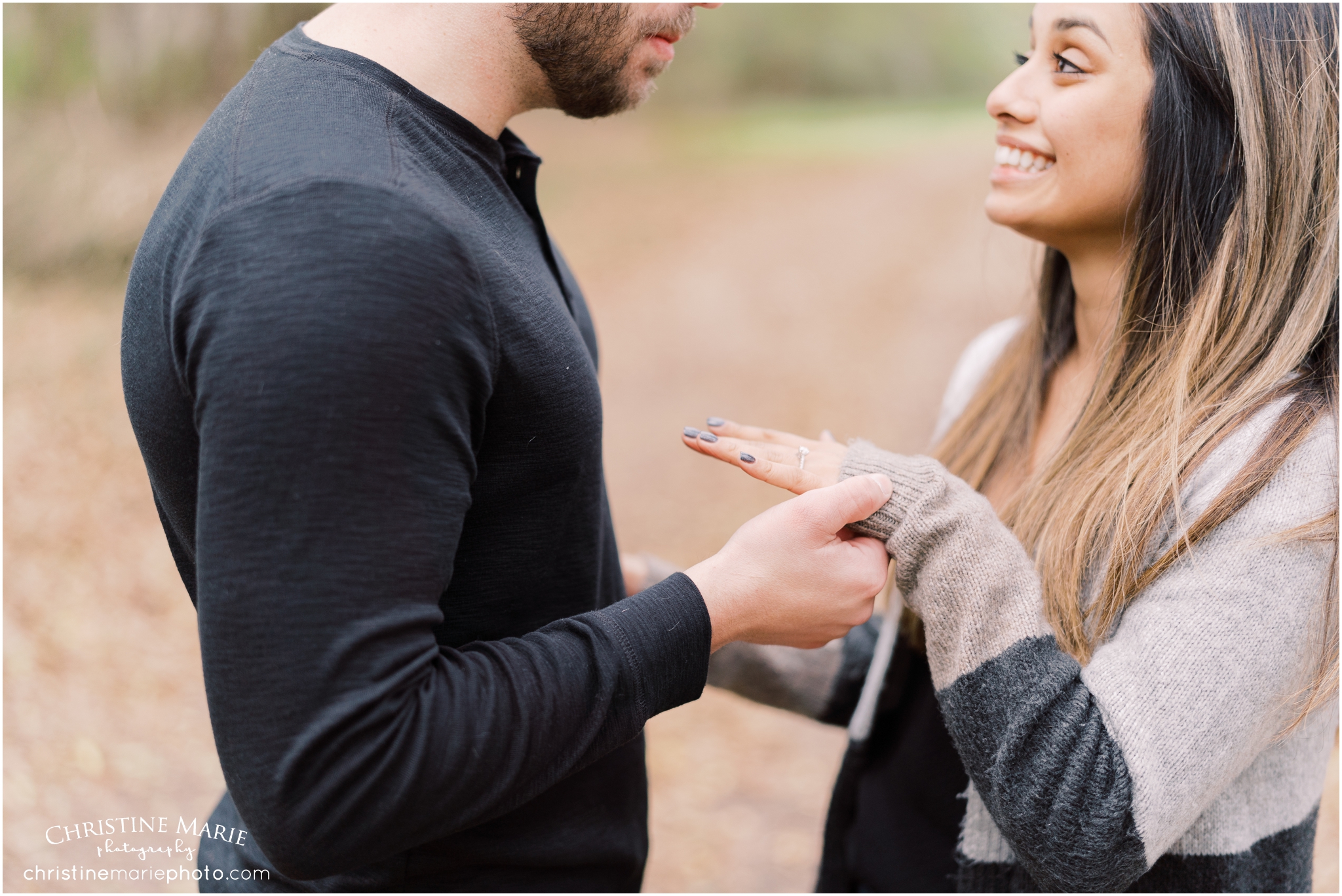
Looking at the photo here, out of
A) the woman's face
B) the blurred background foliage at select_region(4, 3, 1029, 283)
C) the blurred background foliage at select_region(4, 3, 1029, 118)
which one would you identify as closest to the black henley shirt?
the woman's face

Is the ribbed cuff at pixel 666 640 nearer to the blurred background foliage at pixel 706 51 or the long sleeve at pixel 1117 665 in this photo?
the long sleeve at pixel 1117 665

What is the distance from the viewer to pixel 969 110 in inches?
862

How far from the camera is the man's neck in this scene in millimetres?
1275

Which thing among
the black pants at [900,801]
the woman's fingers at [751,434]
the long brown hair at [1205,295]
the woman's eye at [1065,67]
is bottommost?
the black pants at [900,801]

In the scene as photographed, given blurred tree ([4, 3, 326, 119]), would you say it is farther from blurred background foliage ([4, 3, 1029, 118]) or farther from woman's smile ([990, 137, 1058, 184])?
woman's smile ([990, 137, 1058, 184])

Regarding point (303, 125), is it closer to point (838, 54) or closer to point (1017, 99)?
point (1017, 99)

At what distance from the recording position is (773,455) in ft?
4.98

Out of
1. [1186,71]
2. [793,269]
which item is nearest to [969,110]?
[793,269]

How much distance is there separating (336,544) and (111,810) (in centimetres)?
339

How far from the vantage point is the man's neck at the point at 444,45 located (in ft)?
4.18

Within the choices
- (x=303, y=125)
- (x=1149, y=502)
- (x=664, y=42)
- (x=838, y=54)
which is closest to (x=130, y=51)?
(x=664, y=42)

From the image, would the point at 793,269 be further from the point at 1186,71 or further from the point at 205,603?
the point at 205,603

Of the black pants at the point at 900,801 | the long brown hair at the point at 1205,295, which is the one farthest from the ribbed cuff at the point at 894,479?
the black pants at the point at 900,801

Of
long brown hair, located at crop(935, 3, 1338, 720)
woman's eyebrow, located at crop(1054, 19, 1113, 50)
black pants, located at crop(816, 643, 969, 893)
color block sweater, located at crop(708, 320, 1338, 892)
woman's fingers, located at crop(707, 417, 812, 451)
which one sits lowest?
black pants, located at crop(816, 643, 969, 893)
